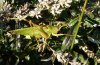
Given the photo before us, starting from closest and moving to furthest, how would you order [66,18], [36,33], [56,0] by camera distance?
[36,33] → [56,0] → [66,18]

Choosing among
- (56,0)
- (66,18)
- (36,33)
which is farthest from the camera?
(66,18)

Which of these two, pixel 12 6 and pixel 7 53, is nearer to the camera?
pixel 7 53

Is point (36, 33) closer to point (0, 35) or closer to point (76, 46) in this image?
point (0, 35)

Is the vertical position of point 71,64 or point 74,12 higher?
point 74,12

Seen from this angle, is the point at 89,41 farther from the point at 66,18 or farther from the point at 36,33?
the point at 36,33

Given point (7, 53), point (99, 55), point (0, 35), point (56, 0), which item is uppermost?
point (56, 0)

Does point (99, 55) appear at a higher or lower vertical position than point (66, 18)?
lower

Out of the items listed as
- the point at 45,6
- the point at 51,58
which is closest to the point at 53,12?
the point at 45,6

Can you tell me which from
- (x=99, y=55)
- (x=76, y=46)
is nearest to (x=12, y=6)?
(x=76, y=46)

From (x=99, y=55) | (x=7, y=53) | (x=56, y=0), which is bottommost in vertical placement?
(x=99, y=55)
